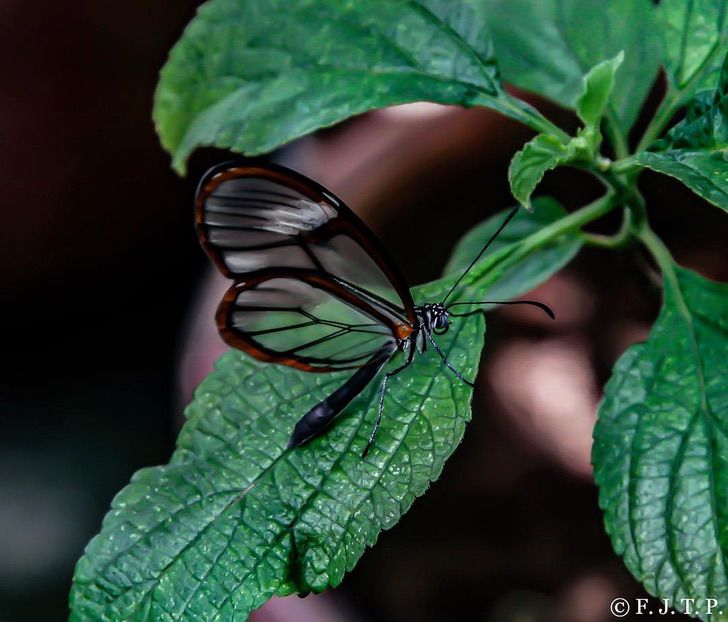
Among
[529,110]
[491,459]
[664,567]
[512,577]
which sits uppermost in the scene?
[529,110]

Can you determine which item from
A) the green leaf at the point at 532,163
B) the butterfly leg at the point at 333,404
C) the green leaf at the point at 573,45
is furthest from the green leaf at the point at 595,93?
the butterfly leg at the point at 333,404

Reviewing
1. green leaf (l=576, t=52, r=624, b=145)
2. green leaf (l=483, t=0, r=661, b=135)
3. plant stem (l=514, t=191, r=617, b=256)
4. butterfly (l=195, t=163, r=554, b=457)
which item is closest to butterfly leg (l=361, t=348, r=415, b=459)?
butterfly (l=195, t=163, r=554, b=457)

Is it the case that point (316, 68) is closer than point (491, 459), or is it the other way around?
point (316, 68)

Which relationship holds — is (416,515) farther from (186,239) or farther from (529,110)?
(186,239)

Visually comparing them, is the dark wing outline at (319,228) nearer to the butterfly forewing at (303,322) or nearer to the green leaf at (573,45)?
the butterfly forewing at (303,322)

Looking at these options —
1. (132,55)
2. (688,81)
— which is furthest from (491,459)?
(132,55)

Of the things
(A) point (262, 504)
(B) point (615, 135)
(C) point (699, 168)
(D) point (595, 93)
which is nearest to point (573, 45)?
(B) point (615, 135)

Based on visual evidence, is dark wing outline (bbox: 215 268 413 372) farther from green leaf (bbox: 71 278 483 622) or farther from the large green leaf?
the large green leaf
